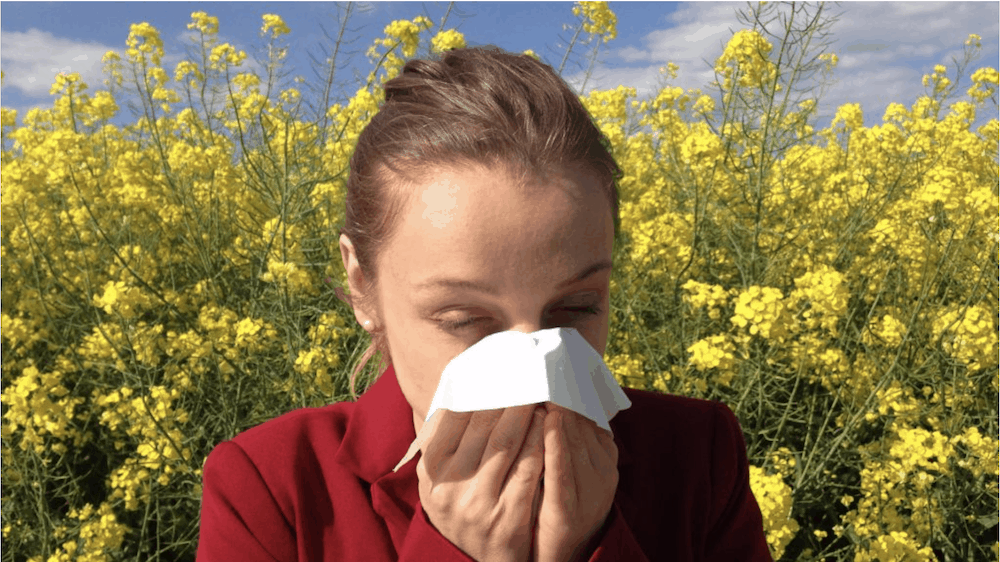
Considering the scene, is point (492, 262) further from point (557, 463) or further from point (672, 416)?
point (672, 416)

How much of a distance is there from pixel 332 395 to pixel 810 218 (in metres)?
2.28

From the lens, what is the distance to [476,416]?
82 centimetres

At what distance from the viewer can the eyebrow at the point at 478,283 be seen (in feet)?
2.66

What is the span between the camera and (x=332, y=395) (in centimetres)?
233

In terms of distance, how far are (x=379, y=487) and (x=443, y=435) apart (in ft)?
0.61

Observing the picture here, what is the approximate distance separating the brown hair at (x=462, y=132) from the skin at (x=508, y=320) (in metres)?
0.03

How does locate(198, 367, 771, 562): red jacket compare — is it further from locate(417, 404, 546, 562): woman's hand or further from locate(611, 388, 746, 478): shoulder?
locate(417, 404, 546, 562): woman's hand

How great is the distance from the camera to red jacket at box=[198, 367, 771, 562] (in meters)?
0.98

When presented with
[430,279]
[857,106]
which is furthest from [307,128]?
[857,106]

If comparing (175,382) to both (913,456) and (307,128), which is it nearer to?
(307,128)

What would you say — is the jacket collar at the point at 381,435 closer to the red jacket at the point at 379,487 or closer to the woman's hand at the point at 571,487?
the red jacket at the point at 379,487

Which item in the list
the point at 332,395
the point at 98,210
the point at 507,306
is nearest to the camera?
the point at 507,306

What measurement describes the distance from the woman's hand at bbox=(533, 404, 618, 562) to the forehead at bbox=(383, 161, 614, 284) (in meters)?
0.15

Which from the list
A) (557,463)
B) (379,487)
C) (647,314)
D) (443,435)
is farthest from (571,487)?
(647,314)
